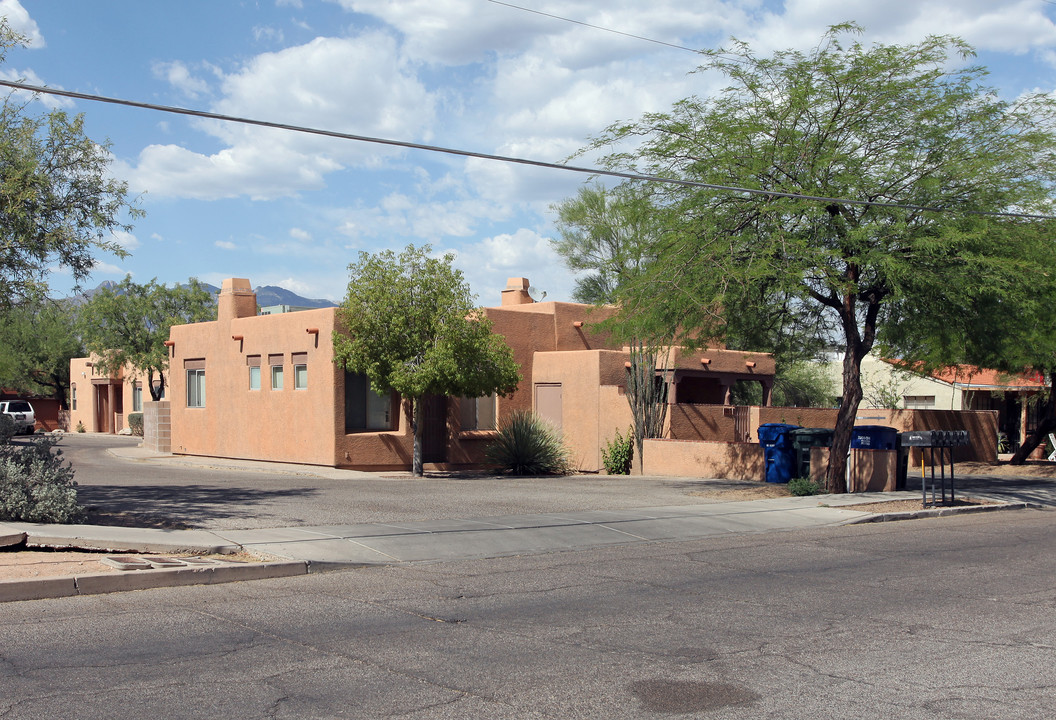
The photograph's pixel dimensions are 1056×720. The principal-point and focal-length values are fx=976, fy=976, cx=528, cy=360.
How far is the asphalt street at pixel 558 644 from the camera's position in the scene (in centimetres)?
610

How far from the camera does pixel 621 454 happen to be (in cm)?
2664

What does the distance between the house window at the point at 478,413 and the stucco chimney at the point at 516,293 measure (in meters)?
5.24

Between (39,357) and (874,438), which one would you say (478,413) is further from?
(39,357)

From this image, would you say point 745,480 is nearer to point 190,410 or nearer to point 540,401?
point 540,401

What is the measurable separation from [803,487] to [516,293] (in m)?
15.4

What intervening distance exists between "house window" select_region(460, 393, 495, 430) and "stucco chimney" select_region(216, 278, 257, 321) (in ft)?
24.7

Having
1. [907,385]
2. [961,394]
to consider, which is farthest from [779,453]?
[907,385]

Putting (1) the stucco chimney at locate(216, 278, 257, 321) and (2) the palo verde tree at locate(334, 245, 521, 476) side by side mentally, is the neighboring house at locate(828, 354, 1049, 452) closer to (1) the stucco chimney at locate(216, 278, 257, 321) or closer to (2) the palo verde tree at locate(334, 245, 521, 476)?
(2) the palo verde tree at locate(334, 245, 521, 476)

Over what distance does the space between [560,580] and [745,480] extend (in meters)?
13.5

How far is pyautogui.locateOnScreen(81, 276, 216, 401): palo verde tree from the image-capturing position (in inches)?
1790

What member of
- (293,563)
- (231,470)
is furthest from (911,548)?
(231,470)

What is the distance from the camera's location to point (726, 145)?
18406 mm

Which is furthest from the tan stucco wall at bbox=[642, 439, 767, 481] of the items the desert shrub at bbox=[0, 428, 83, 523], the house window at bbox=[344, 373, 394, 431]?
the desert shrub at bbox=[0, 428, 83, 523]

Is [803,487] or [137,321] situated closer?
[803,487]
